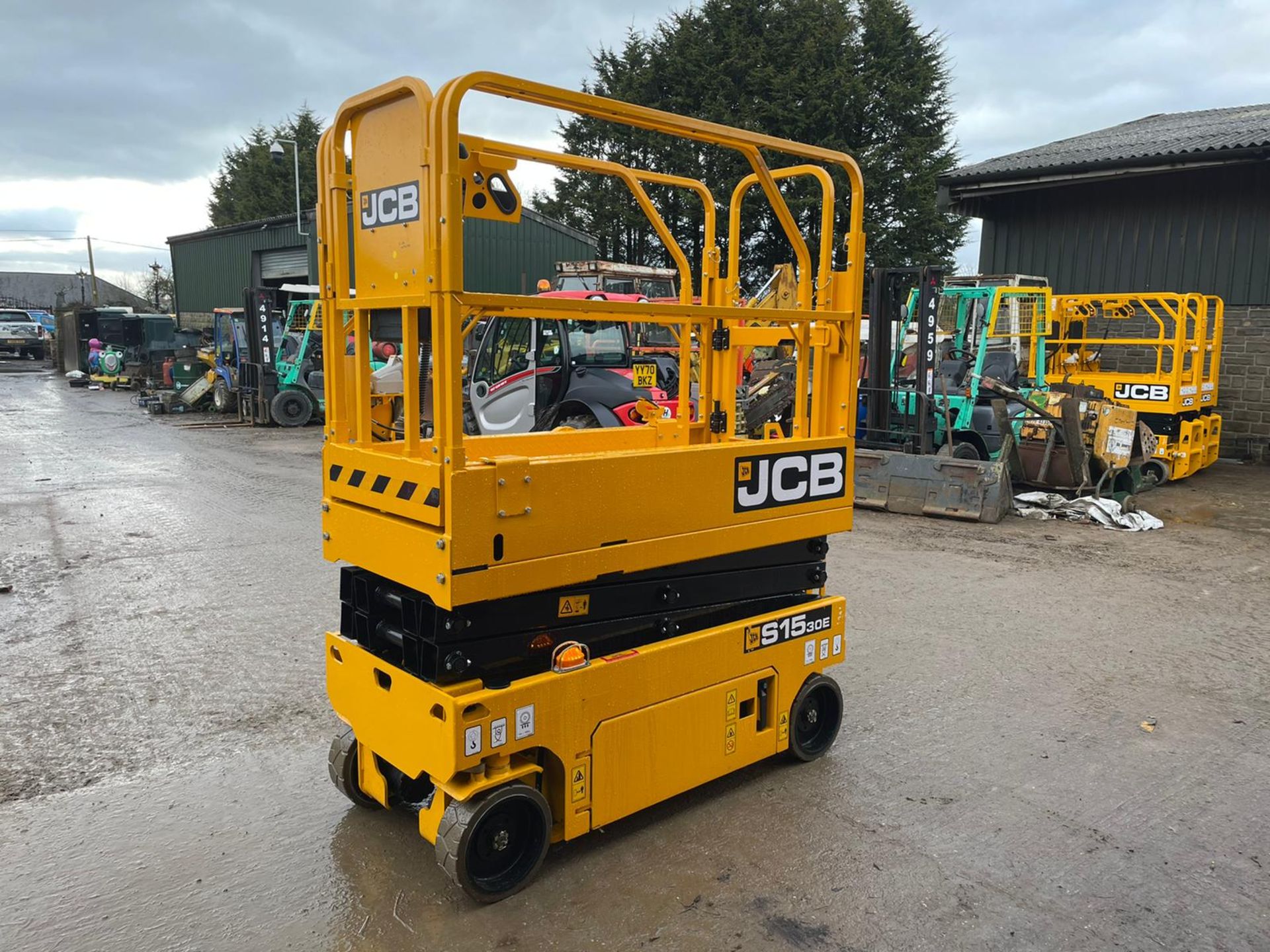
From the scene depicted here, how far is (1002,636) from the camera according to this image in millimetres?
5668

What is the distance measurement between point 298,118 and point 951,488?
4817 centimetres

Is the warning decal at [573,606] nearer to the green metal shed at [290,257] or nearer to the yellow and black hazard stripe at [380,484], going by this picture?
the yellow and black hazard stripe at [380,484]

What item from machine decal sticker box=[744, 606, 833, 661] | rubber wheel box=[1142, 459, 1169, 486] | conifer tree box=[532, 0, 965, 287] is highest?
conifer tree box=[532, 0, 965, 287]

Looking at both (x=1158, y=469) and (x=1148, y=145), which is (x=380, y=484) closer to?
(x=1158, y=469)

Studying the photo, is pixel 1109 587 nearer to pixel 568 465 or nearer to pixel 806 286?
pixel 806 286

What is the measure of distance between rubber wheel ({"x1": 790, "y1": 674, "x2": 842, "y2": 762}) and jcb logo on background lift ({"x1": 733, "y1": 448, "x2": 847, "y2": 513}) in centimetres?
83

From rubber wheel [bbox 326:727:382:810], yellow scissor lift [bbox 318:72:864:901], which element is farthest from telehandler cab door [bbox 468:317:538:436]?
rubber wheel [bbox 326:727:382:810]

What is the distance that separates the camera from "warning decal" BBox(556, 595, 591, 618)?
315cm

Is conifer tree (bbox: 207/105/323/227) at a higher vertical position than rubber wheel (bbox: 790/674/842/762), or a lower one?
higher

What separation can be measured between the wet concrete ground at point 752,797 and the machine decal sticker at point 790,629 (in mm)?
585

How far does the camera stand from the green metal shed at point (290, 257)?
2314 cm

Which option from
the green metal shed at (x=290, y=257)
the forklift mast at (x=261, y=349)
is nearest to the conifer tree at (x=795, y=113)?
the green metal shed at (x=290, y=257)

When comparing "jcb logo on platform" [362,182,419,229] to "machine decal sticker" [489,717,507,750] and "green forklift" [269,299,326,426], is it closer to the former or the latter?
"machine decal sticker" [489,717,507,750]

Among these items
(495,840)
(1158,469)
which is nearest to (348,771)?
(495,840)
